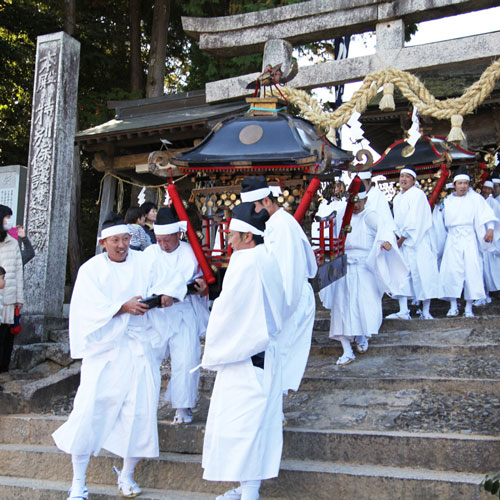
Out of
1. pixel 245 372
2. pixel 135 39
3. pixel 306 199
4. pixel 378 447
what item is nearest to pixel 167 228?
pixel 306 199

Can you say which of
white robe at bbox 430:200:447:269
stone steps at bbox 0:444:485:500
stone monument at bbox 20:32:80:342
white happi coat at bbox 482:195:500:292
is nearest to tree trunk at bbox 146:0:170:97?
stone monument at bbox 20:32:80:342

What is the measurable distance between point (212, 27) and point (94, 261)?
693 centimetres

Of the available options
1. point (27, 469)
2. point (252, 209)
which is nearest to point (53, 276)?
point (27, 469)

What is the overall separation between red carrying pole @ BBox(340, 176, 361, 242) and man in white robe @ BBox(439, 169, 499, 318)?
7.44 ft

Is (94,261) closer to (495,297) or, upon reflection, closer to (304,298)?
(304,298)

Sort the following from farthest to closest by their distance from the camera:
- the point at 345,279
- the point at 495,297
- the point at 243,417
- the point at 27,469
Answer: the point at 495,297 → the point at 345,279 → the point at 27,469 → the point at 243,417

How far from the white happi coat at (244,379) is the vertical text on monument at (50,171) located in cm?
428

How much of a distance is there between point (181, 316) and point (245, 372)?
1.55 metres

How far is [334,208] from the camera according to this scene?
7.67m

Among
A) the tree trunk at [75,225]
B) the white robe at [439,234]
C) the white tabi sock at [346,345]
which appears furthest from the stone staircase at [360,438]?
the tree trunk at [75,225]

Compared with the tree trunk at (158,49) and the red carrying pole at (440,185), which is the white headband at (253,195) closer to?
the red carrying pole at (440,185)

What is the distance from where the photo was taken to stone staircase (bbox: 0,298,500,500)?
425 centimetres

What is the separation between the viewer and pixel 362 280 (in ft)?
22.1

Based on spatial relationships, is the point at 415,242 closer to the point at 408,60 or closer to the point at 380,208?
the point at 380,208
